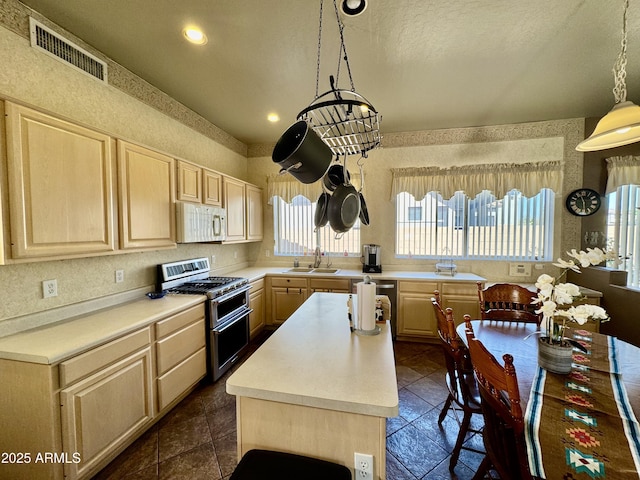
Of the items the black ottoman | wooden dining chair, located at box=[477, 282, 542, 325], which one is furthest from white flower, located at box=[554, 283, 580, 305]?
the black ottoman

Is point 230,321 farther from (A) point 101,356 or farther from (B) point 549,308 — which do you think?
(B) point 549,308

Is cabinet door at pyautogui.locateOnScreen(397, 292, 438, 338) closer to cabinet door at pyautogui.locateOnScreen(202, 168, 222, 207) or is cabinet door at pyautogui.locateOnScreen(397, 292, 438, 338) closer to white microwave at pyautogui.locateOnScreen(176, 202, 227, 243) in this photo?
white microwave at pyautogui.locateOnScreen(176, 202, 227, 243)

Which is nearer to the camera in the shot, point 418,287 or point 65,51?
point 65,51

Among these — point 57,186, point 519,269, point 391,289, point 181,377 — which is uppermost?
point 57,186

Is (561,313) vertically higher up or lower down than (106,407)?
higher up

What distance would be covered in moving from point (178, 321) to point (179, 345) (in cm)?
20

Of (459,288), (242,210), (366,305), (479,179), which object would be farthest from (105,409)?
(479,179)

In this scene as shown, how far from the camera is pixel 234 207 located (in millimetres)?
3443

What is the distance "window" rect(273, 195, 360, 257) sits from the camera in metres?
4.10

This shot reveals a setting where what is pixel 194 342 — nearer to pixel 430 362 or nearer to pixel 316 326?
pixel 316 326

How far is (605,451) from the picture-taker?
2.89ft

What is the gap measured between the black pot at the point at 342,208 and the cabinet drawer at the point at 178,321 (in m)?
1.54

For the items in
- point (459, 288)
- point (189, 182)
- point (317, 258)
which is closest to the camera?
point (189, 182)

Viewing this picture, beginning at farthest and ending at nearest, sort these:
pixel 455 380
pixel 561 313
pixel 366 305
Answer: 1. pixel 455 380
2. pixel 366 305
3. pixel 561 313
